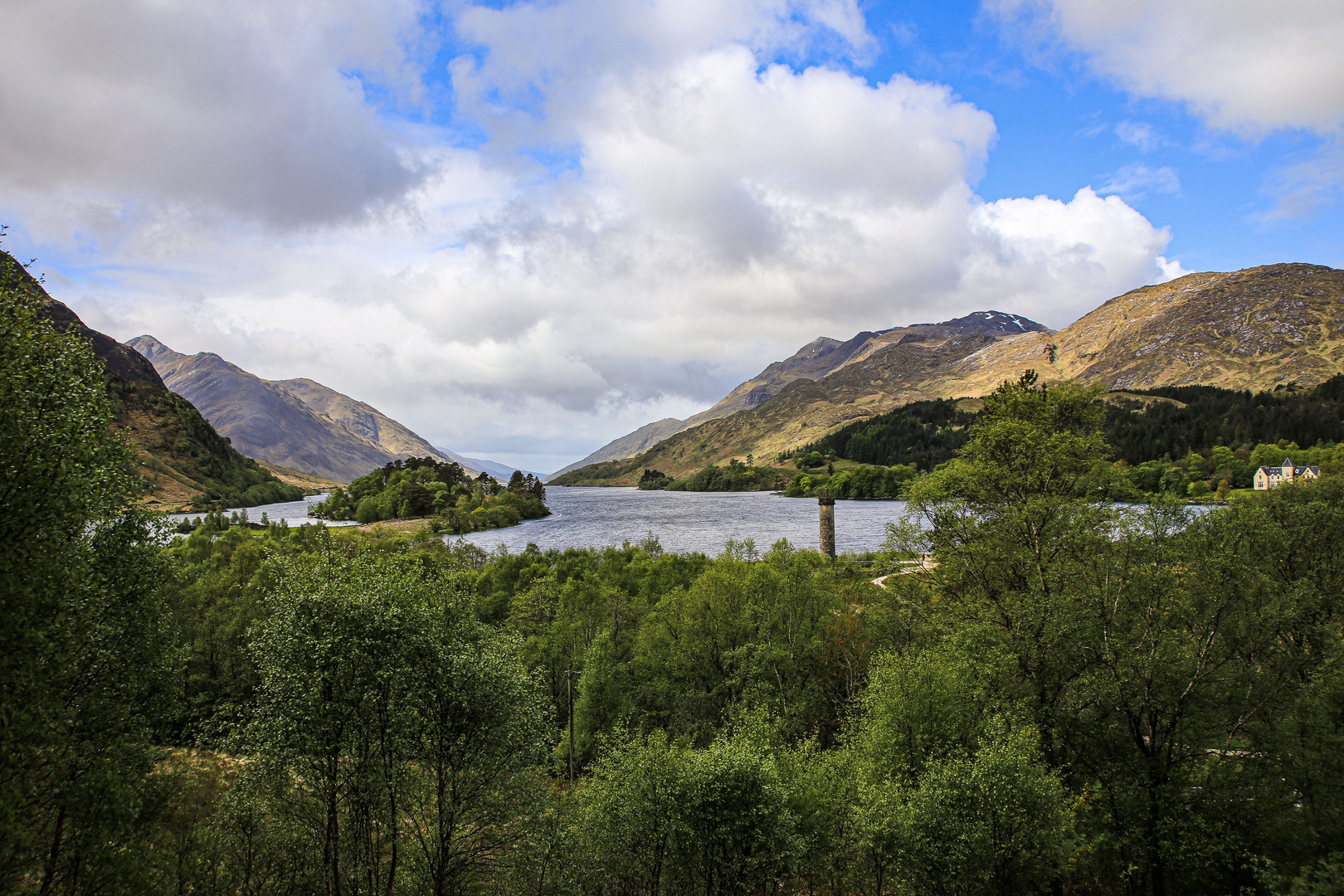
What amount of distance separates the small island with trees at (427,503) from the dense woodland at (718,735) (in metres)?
106

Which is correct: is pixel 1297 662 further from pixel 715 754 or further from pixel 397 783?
pixel 397 783

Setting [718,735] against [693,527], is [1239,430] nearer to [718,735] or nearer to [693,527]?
[693,527]

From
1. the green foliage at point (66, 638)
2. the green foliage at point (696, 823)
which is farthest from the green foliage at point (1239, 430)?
the green foliage at point (66, 638)

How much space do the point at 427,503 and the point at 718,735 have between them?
139346mm

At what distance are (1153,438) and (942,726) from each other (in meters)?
209

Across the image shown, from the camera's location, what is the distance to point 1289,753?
26.3 m

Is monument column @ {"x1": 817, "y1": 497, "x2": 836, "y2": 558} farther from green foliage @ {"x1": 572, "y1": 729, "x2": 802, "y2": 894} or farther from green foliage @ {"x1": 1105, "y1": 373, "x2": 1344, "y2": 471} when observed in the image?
green foliage @ {"x1": 1105, "y1": 373, "x2": 1344, "y2": 471}

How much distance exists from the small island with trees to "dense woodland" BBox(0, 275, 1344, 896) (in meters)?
106

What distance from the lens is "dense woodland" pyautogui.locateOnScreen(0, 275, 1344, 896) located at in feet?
63.8

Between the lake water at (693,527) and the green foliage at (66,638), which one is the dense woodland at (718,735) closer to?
the green foliage at (66,638)

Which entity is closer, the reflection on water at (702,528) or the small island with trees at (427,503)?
the reflection on water at (702,528)

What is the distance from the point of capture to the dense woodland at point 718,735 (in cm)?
1944

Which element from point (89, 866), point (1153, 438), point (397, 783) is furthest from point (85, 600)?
point (1153, 438)

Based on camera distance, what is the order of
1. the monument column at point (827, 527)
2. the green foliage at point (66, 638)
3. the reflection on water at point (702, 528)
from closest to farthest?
the green foliage at point (66, 638) < the monument column at point (827, 527) < the reflection on water at point (702, 528)
